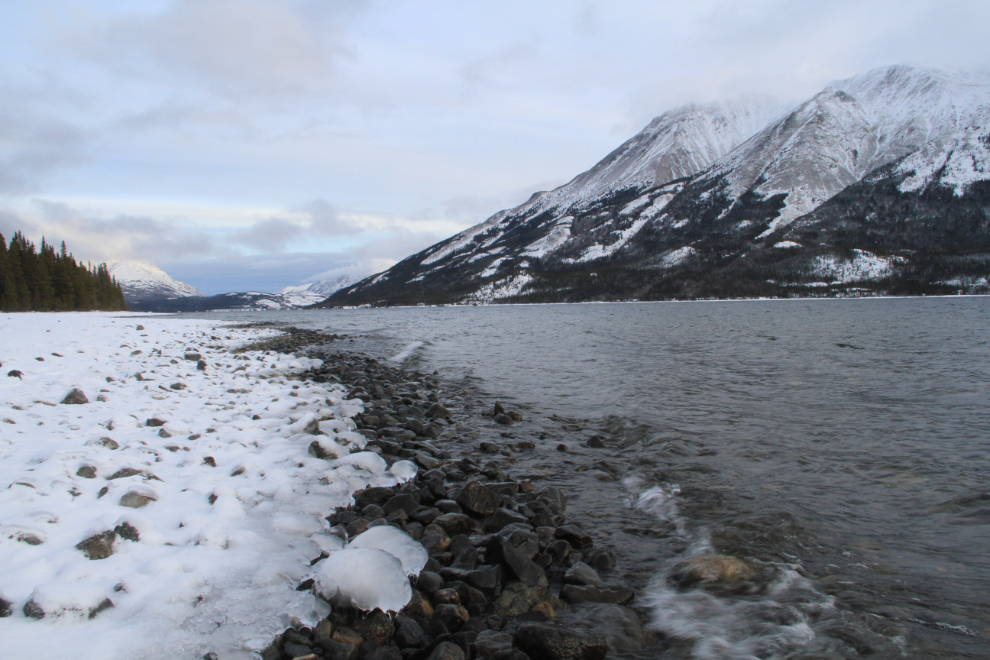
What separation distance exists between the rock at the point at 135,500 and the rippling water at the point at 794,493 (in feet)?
20.2

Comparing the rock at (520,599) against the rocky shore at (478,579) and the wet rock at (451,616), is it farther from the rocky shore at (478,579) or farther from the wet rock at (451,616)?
the wet rock at (451,616)

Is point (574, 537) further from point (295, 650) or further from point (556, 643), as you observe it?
point (295, 650)

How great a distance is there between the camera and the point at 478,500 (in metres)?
7.36

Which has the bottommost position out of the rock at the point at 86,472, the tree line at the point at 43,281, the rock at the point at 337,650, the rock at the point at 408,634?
the rock at the point at 408,634

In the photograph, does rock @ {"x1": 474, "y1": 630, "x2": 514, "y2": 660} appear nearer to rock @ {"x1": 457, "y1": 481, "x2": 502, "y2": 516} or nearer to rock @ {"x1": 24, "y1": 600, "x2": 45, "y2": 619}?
rock @ {"x1": 457, "y1": 481, "x2": 502, "y2": 516}

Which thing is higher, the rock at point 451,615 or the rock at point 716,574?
the rock at point 451,615

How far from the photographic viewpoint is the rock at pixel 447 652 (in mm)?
4047

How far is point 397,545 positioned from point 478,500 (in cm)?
190

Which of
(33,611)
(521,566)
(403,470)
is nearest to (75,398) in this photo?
(403,470)

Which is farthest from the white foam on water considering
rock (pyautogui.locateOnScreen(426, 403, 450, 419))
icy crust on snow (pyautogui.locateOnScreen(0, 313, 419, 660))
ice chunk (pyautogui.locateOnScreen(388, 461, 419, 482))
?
ice chunk (pyautogui.locateOnScreen(388, 461, 419, 482))

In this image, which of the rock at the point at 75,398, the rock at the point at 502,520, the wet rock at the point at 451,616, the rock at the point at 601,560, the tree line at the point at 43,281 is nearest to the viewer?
the wet rock at the point at 451,616

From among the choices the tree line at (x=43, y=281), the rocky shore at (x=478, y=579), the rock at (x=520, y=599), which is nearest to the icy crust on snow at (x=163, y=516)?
the rocky shore at (x=478, y=579)

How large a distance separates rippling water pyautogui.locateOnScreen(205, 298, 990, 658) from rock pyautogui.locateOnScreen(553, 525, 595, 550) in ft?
1.53

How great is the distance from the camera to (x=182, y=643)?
3.92 metres
